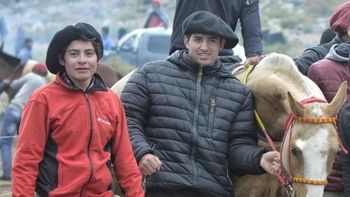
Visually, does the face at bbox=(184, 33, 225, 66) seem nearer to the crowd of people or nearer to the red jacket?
the crowd of people

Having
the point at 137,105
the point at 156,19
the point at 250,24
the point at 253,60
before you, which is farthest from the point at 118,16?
the point at 137,105

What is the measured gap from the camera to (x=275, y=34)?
30.3 m

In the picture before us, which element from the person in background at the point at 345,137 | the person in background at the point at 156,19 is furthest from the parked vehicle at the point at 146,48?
the person in background at the point at 345,137

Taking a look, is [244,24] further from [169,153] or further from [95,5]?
[95,5]

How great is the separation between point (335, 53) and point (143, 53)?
18105mm

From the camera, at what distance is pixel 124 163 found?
4.57m

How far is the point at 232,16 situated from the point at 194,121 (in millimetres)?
1396

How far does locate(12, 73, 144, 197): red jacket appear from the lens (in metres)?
4.25

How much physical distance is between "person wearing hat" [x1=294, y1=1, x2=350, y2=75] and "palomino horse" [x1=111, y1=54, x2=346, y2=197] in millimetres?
498

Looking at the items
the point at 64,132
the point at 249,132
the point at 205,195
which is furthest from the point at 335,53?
the point at 64,132

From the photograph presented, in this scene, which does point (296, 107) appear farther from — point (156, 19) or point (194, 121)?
point (156, 19)

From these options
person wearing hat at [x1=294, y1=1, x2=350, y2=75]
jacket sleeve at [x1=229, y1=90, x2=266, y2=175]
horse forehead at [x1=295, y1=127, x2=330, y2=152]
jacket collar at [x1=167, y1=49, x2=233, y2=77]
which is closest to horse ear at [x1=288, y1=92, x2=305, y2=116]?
horse forehead at [x1=295, y1=127, x2=330, y2=152]

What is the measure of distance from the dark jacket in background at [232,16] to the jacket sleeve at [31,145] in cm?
194

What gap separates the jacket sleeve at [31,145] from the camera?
4.21 m
